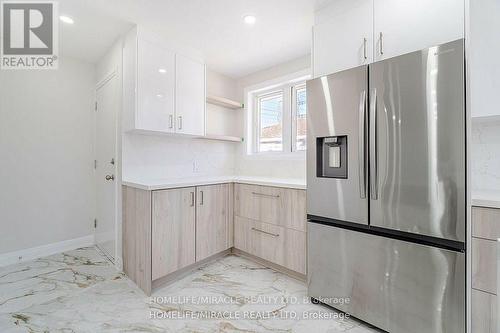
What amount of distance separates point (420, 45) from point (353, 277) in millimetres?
1577

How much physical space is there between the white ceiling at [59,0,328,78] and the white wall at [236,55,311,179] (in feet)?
0.47

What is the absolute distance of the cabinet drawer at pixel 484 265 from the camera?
126 centimetres

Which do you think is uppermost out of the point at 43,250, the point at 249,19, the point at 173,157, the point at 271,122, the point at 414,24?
the point at 249,19

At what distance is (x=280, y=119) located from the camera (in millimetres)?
3260

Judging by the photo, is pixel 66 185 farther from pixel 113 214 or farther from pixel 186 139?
pixel 186 139

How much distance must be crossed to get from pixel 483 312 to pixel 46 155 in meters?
4.06

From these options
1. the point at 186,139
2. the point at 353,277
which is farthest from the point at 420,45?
A: the point at 186,139

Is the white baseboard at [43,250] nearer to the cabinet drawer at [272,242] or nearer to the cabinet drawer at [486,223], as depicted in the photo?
the cabinet drawer at [272,242]

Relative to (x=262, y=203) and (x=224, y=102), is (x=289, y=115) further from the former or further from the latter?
(x=262, y=203)

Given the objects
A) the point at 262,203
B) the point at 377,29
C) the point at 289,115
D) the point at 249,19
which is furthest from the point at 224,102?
the point at 377,29

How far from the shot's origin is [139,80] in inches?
→ 90.4

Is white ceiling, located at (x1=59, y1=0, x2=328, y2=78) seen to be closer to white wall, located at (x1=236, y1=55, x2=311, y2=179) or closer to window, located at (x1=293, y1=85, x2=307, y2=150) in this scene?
white wall, located at (x1=236, y1=55, x2=311, y2=179)

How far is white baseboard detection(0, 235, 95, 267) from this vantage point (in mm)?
2582

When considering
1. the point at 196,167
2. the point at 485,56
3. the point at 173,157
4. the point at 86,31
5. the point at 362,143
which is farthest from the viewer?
the point at 196,167
